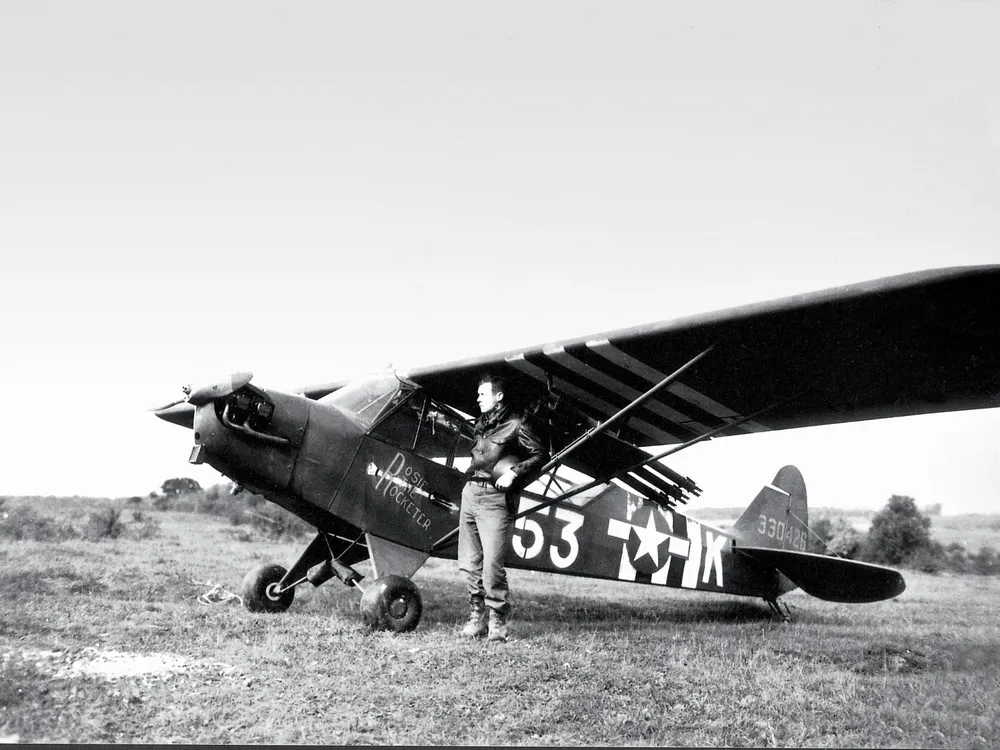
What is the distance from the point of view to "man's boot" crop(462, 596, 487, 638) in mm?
5055

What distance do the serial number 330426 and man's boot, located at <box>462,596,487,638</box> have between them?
15.1 feet

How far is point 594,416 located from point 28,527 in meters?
8.95

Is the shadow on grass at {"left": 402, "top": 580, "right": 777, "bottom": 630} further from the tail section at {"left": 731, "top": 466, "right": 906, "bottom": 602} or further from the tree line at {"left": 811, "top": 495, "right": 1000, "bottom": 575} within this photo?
the tree line at {"left": 811, "top": 495, "right": 1000, "bottom": 575}

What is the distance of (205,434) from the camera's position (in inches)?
199

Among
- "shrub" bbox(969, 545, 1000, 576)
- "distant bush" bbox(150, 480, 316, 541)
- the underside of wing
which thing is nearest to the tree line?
"shrub" bbox(969, 545, 1000, 576)

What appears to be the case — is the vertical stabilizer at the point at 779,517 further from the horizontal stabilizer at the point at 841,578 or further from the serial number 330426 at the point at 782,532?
the horizontal stabilizer at the point at 841,578

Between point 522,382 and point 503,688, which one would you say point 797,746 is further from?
point 522,382

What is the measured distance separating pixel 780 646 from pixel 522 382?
3007mm

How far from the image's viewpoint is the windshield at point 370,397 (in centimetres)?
591

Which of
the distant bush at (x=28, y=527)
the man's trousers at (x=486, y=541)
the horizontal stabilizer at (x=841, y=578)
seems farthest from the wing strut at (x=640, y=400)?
the distant bush at (x=28, y=527)

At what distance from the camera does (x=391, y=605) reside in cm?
520

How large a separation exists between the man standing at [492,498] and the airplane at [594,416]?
15cm

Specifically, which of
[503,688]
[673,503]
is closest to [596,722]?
[503,688]

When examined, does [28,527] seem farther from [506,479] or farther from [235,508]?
[235,508]
